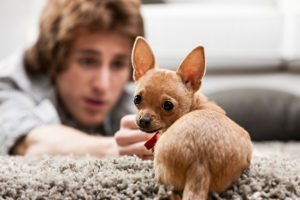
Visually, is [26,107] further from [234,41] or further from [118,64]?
[234,41]

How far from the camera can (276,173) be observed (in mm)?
746

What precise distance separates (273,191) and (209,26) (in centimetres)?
196

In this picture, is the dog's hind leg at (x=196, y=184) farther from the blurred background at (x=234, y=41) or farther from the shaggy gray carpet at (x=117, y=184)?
the blurred background at (x=234, y=41)

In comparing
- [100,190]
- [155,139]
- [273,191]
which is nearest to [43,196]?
[100,190]

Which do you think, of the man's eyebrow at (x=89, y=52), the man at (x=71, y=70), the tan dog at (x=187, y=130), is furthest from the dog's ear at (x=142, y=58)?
the man's eyebrow at (x=89, y=52)

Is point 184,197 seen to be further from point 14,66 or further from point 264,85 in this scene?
point 264,85

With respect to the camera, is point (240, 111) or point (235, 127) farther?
point (240, 111)

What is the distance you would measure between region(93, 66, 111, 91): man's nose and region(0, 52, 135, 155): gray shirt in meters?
0.16

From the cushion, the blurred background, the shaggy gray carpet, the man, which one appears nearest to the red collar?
the shaggy gray carpet

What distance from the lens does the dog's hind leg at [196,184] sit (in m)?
0.63

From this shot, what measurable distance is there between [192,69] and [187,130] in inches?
4.1

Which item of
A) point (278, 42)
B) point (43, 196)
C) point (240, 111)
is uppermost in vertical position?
point (43, 196)

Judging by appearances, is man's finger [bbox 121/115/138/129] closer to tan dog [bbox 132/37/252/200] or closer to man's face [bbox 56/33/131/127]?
tan dog [bbox 132/37/252/200]

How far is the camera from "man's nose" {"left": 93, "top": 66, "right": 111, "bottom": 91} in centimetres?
169
